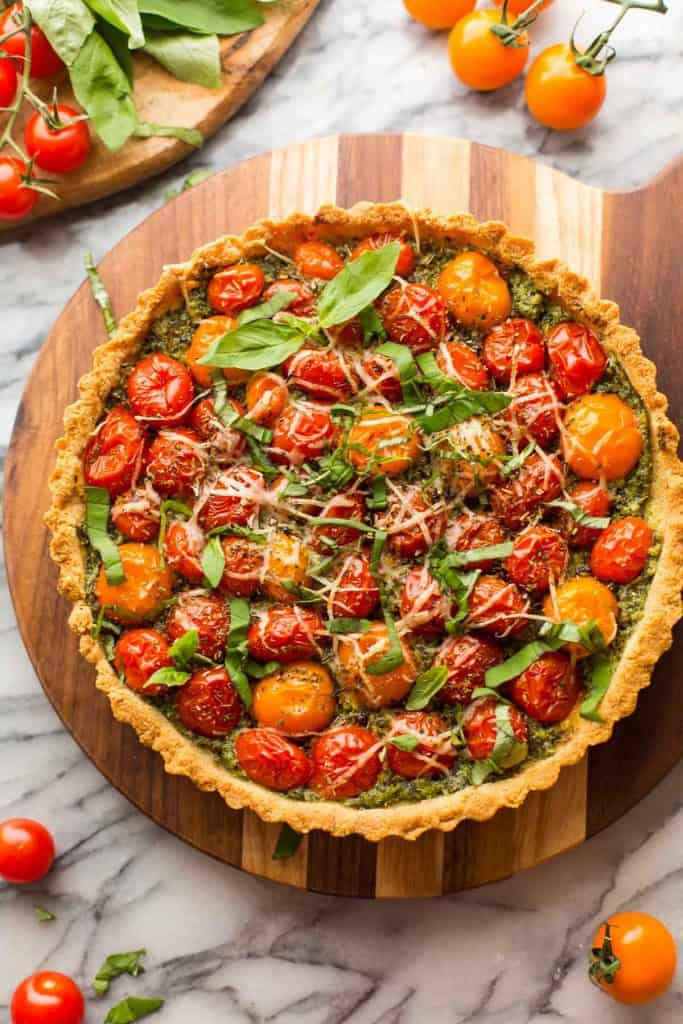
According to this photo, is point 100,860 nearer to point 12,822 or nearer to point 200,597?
point 12,822

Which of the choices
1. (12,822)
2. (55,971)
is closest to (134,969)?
(55,971)

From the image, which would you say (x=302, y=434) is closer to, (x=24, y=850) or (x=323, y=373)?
(x=323, y=373)

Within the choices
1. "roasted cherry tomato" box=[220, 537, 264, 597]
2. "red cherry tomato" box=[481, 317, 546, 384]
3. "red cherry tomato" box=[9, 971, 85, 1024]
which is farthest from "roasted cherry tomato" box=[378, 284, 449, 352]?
"red cherry tomato" box=[9, 971, 85, 1024]

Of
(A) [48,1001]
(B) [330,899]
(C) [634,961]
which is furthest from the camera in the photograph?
(B) [330,899]

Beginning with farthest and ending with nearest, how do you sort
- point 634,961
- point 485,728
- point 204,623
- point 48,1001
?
point 48,1001, point 634,961, point 204,623, point 485,728

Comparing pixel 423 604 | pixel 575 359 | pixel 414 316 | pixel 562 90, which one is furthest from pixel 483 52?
pixel 423 604

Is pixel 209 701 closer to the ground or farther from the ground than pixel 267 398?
closer to the ground

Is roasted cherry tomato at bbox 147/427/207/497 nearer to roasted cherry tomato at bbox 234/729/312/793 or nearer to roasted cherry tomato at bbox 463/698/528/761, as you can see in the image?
roasted cherry tomato at bbox 234/729/312/793
